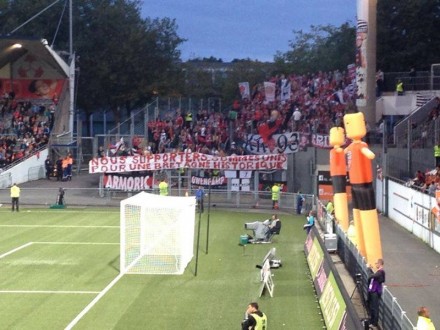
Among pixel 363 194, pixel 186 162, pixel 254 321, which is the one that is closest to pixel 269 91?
pixel 186 162

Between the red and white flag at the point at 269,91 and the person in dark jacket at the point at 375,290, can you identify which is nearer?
the person in dark jacket at the point at 375,290

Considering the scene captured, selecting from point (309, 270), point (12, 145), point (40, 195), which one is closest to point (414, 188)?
point (309, 270)

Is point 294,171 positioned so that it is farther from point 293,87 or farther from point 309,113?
Answer: point 293,87

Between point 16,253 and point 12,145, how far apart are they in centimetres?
3050

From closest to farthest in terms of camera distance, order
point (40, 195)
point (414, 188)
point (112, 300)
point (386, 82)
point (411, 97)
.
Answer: point (112, 300) < point (414, 188) < point (40, 195) < point (411, 97) < point (386, 82)

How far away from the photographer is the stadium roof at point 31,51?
59.1m

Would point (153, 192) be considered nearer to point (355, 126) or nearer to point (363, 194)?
point (355, 126)

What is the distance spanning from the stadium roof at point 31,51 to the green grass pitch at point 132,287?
25.7 metres

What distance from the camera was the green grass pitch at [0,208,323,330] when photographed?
20.1 m

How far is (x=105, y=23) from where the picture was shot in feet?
257

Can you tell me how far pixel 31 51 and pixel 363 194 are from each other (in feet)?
146

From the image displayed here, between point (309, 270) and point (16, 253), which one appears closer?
point (309, 270)

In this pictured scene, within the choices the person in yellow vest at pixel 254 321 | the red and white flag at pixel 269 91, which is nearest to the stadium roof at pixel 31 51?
the red and white flag at pixel 269 91

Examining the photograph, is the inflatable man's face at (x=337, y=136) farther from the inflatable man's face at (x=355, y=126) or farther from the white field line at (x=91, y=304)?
the white field line at (x=91, y=304)
